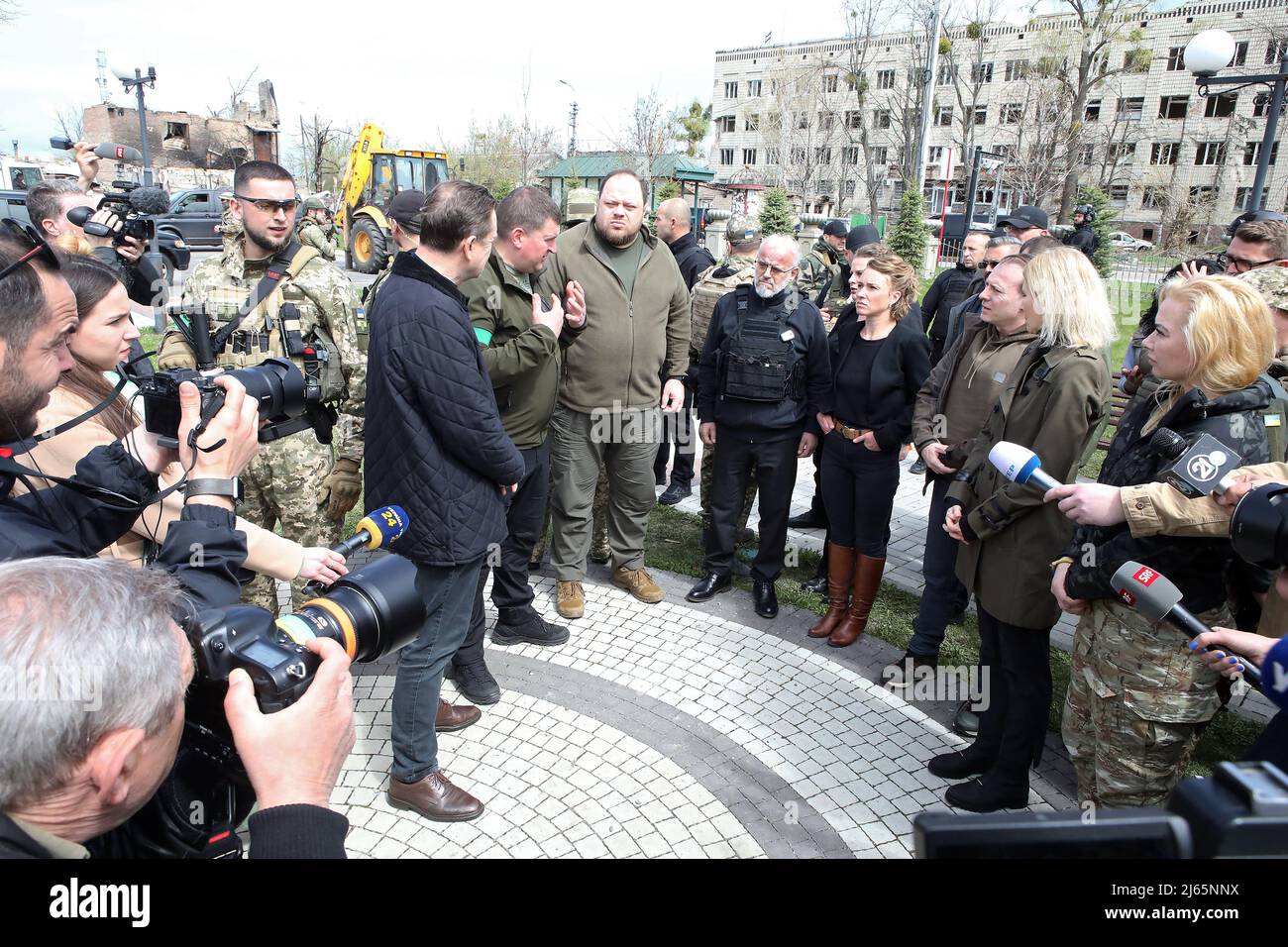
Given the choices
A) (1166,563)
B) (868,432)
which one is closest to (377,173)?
(868,432)

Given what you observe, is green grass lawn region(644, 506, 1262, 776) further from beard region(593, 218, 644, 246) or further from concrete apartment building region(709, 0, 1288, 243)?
concrete apartment building region(709, 0, 1288, 243)

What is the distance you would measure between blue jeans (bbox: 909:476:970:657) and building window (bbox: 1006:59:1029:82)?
34.8m

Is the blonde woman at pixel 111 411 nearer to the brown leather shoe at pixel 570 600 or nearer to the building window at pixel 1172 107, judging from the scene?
the brown leather shoe at pixel 570 600

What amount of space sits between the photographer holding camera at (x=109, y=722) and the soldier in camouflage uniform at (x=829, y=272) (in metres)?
7.43

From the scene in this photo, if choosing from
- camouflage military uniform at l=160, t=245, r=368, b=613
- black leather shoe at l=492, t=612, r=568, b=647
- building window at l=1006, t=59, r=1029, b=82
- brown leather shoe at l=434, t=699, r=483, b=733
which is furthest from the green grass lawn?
building window at l=1006, t=59, r=1029, b=82

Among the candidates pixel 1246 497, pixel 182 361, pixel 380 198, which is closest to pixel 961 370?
pixel 1246 497

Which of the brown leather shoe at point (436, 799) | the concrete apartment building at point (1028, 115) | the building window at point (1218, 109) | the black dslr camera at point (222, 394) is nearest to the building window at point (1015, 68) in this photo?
the concrete apartment building at point (1028, 115)

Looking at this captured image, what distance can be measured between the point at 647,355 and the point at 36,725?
4101 millimetres

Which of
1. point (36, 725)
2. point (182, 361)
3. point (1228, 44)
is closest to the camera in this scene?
point (36, 725)

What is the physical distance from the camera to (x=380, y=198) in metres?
24.9

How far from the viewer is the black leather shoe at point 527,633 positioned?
15.3 feet

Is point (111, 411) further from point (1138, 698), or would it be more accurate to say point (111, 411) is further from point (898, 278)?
point (898, 278)

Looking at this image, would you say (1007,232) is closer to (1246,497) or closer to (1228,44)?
(1228,44)

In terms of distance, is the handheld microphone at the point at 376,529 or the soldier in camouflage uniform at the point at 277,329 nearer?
the handheld microphone at the point at 376,529
